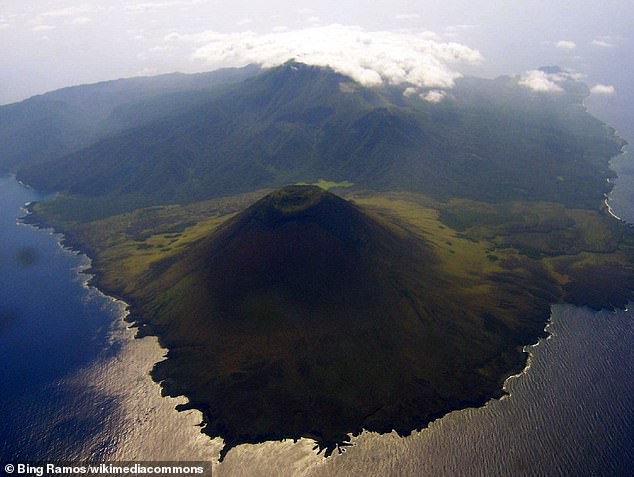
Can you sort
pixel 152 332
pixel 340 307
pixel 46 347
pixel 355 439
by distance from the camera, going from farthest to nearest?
pixel 46 347, pixel 152 332, pixel 340 307, pixel 355 439

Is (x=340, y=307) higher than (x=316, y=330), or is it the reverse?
(x=340, y=307)

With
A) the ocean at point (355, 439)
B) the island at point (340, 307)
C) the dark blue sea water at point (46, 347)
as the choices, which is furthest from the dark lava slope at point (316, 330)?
the dark blue sea water at point (46, 347)

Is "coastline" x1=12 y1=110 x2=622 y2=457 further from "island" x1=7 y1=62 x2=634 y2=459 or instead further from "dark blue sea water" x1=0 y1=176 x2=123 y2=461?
"dark blue sea water" x1=0 y1=176 x2=123 y2=461

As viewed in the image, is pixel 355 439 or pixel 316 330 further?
pixel 316 330

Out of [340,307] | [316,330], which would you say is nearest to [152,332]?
[316,330]

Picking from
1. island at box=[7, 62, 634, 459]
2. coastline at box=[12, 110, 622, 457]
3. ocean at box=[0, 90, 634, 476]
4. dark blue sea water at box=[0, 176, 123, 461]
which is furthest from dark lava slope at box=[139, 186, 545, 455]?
dark blue sea water at box=[0, 176, 123, 461]

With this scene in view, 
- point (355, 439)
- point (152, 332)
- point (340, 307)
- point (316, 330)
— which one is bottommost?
point (355, 439)

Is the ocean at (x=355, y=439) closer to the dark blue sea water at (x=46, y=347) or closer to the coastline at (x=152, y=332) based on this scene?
the dark blue sea water at (x=46, y=347)

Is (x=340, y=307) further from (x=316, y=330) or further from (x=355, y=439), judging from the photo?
(x=355, y=439)

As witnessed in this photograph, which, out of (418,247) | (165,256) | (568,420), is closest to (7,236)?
(165,256)
